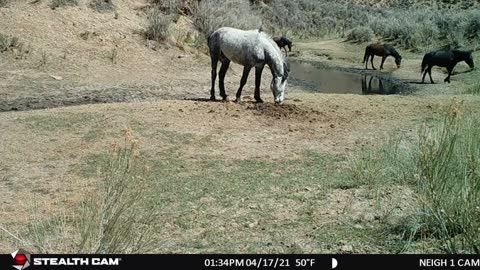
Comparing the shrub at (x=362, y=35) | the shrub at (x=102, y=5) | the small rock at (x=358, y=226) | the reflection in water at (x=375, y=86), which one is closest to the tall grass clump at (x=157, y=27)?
the shrub at (x=102, y=5)

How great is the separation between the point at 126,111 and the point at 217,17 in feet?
43.8

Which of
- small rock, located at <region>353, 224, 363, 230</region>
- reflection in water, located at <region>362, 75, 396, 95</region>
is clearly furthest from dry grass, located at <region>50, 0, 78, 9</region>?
small rock, located at <region>353, 224, 363, 230</region>

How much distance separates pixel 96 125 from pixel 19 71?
6.44 metres

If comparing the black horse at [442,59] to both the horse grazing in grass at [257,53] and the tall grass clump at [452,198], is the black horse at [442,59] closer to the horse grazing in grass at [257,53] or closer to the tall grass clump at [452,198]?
the horse grazing in grass at [257,53]

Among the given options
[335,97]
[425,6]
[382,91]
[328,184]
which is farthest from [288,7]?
[328,184]

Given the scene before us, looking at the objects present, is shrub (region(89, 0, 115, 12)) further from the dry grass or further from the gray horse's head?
the gray horse's head

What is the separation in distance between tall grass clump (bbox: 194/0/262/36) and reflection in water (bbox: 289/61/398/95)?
3095 mm

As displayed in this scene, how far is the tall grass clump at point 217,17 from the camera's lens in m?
23.0

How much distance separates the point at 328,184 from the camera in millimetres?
6824
